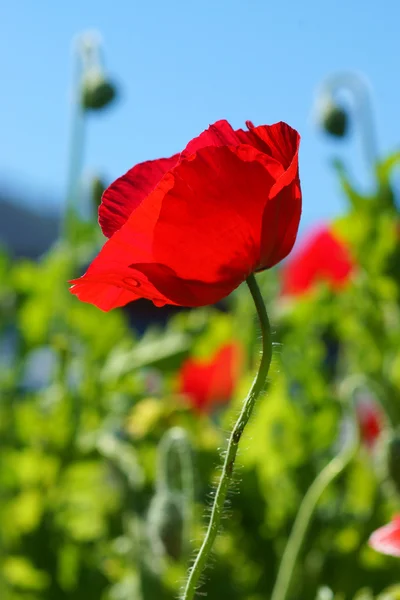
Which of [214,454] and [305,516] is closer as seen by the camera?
[305,516]

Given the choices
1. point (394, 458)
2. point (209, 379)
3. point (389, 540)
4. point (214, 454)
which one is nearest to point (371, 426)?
point (209, 379)

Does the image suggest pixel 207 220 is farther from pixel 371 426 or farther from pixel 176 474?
pixel 371 426

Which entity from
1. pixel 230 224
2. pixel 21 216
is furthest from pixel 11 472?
pixel 21 216

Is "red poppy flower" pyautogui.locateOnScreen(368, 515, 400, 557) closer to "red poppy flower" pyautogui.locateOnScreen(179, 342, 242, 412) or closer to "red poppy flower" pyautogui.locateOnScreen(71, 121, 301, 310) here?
"red poppy flower" pyautogui.locateOnScreen(71, 121, 301, 310)

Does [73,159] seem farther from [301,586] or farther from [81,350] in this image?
[301,586]

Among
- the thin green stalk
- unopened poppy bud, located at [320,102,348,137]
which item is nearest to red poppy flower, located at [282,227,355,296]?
unopened poppy bud, located at [320,102,348,137]
